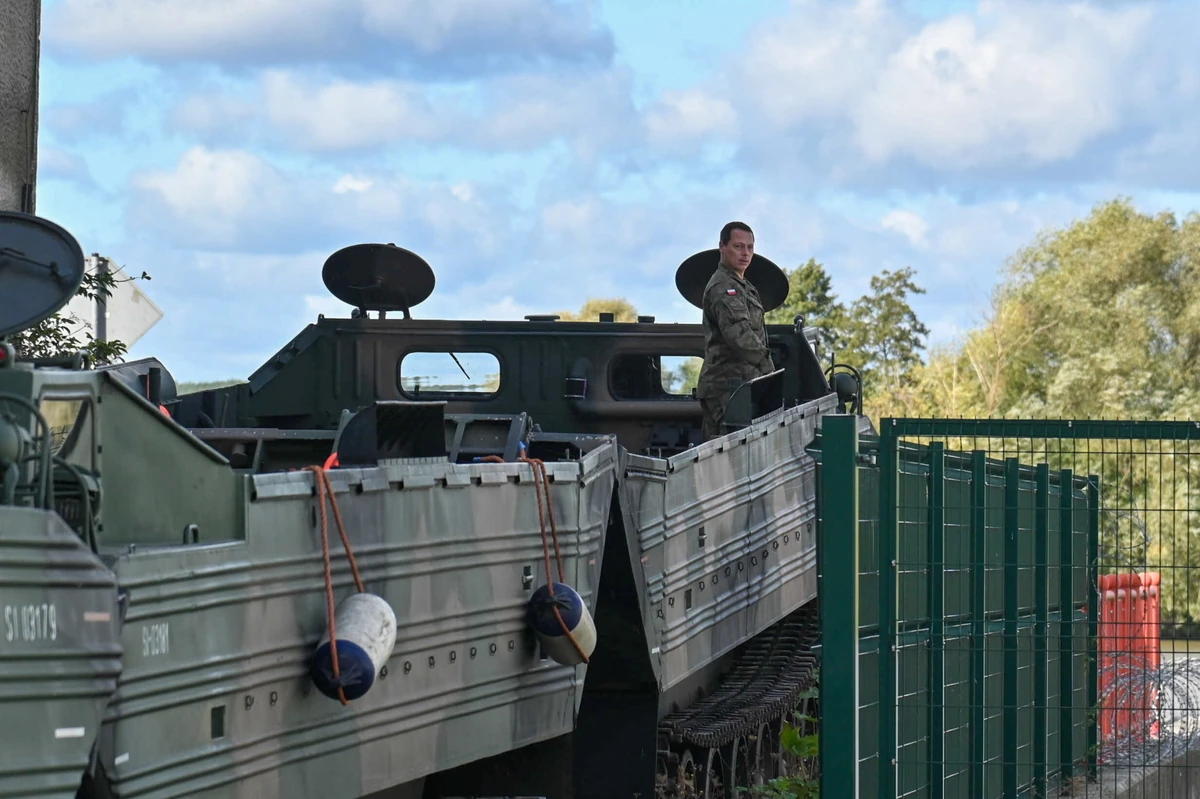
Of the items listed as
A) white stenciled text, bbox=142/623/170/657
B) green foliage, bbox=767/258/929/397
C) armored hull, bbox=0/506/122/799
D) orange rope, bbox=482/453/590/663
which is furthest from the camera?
green foliage, bbox=767/258/929/397

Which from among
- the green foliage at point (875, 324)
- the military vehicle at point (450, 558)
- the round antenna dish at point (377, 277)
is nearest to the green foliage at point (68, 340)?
the military vehicle at point (450, 558)

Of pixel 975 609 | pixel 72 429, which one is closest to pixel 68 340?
pixel 975 609

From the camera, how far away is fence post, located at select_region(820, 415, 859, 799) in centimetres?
650

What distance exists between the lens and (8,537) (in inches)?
179

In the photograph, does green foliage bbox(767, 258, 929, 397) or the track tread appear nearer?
the track tread

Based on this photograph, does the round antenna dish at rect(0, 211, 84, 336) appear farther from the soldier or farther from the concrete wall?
the concrete wall

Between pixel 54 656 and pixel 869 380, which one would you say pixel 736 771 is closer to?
pixel 54 656

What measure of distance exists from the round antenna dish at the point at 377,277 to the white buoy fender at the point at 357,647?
5.96 metres

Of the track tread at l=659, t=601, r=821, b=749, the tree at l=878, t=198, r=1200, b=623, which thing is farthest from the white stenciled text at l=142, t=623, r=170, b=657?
the tree at l=878, t=198, r=1200, b=623

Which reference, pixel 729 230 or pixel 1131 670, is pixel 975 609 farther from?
pixel 729 230

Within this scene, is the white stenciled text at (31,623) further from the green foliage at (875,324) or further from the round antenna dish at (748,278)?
the green foliage at (875,324)

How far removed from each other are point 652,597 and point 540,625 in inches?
54.3

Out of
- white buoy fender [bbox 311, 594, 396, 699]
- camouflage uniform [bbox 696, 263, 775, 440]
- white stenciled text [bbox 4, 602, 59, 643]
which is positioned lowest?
white buoy fender [bbox 311, 594, 396, 699]

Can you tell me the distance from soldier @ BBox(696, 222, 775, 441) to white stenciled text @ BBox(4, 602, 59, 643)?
620 cm
